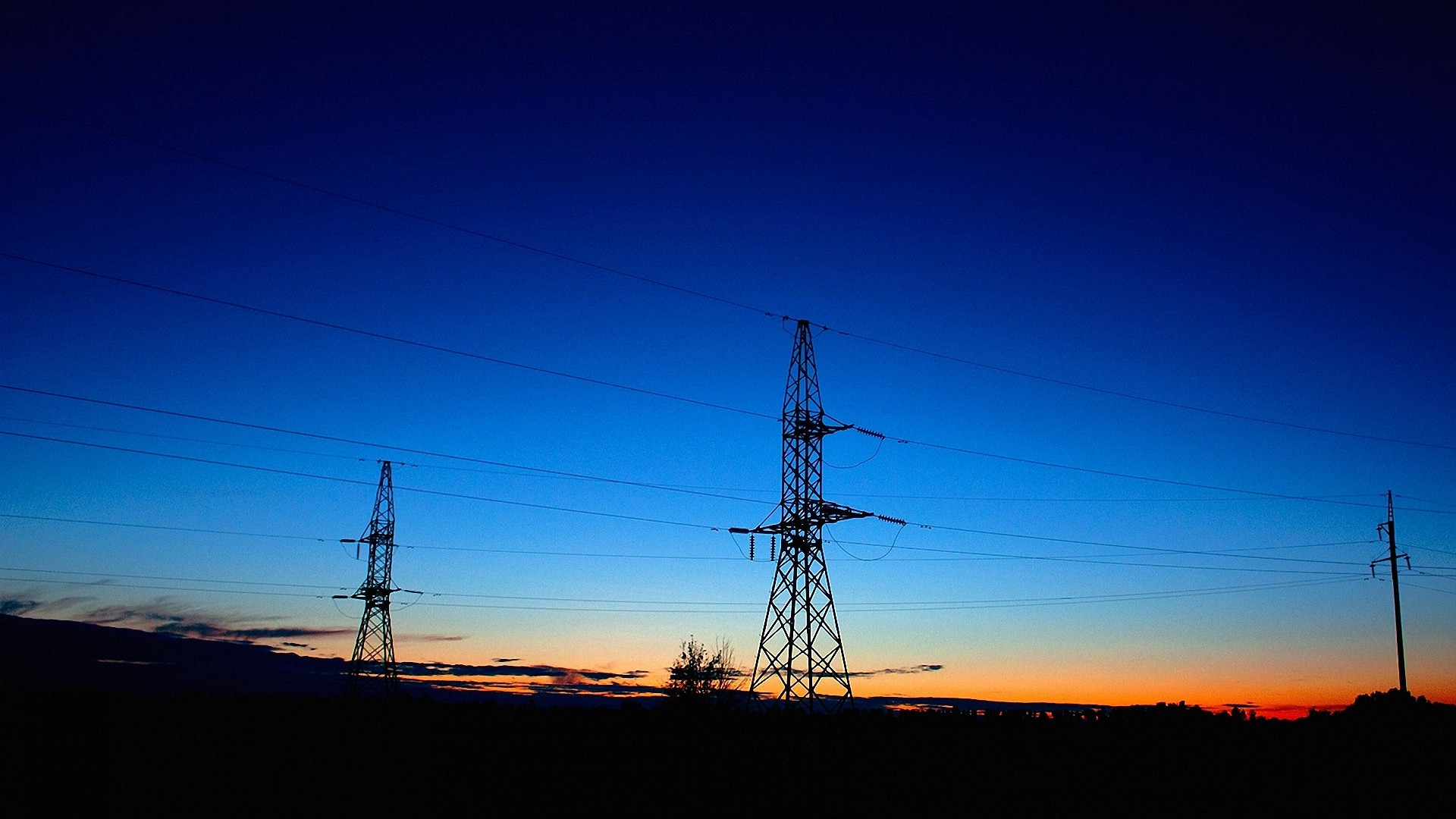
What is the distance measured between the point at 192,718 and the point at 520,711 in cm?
962

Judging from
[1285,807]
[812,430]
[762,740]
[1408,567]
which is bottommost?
[1285,807]

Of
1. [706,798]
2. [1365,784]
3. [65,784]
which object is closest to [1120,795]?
[1365,784]

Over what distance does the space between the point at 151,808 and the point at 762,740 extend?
16661 mm

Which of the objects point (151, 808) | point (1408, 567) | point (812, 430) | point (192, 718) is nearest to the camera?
point (151, 808)

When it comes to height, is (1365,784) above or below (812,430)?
below

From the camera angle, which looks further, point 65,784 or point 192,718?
point 192,718

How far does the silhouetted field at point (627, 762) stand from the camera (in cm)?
2419

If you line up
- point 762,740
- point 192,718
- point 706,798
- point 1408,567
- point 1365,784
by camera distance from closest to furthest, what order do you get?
point 706,798 < point 192,718 < point 762,740 < point 1365,784 < point 1408,567

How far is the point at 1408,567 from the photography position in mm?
58812

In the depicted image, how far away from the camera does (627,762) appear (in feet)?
92.8

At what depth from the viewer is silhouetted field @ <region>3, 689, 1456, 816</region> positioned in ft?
79.4

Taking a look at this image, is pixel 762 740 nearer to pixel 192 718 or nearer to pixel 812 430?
pixel 812 430

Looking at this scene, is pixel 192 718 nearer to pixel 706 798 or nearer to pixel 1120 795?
pixel 706 798

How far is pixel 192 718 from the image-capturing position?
28.6 m
